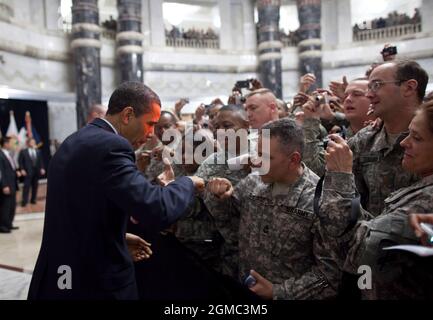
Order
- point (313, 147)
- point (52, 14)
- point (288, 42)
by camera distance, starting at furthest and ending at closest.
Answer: point (288, 42) < point (52, 14) < point (313, 147)

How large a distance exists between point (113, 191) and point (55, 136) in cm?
1130

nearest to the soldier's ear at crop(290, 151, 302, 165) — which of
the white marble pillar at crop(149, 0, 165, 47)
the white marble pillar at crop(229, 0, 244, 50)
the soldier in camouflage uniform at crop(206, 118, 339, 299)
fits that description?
the soldier in camouflage uniform at crop(206, 118, 339, 299)

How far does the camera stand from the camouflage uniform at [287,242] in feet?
7.07

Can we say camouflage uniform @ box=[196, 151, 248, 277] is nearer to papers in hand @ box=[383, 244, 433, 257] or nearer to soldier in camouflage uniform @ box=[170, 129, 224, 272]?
soldier in camouflage uniform @ box=[170, 129, 224, 272]

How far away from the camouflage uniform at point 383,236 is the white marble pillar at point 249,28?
14618 millimetres

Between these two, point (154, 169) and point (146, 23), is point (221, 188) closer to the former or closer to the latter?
point (154, 169)

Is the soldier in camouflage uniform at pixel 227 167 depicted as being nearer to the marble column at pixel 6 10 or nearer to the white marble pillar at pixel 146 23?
the marble column at pixel 6 10

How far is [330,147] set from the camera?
6.24 feet

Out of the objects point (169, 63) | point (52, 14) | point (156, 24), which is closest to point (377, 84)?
point (52, 14)

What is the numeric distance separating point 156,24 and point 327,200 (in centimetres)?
1399

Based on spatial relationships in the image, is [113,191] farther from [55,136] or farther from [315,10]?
[315,10]

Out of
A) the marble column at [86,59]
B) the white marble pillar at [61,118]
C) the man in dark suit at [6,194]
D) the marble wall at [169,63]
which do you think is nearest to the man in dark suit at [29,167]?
the man in dark suit at [6,194]

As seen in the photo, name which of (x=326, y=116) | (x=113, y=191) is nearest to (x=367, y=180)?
(x=326, y=116)

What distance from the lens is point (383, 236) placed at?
1.64 metres
